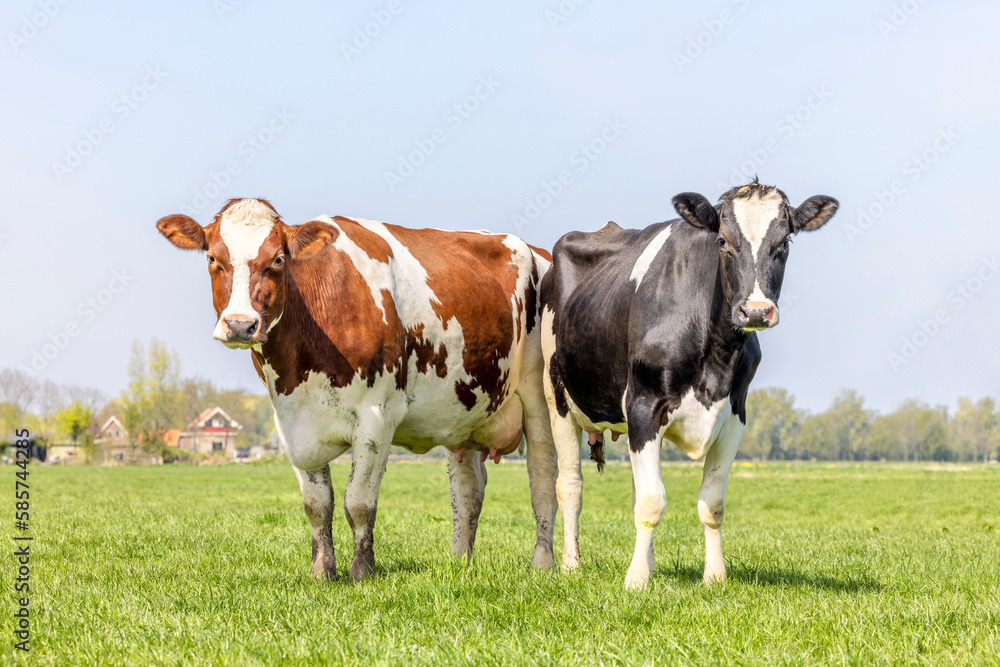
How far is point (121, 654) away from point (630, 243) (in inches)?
227

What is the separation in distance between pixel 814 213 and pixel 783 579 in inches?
112

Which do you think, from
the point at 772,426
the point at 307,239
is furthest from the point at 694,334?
the point at 772,426

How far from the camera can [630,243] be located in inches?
344

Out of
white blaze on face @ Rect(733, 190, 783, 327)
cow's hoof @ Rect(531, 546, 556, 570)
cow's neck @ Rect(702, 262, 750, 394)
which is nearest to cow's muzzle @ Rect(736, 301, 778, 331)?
white blaze on face @ Rect(733, 190, 783, 327)

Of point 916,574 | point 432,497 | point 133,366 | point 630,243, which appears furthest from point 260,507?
point 133,366

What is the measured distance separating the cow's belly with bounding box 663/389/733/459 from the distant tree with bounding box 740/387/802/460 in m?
145

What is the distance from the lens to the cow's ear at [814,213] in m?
6.64

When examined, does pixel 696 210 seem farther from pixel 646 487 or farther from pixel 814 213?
pixel 646 487

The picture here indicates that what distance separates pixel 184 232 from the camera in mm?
7016

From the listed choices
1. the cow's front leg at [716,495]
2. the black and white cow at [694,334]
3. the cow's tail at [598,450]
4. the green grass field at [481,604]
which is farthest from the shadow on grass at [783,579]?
the cow's tail at [598,450]

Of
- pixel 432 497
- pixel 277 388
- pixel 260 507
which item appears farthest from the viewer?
pixel 432 497

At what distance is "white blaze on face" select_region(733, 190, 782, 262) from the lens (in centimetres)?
632

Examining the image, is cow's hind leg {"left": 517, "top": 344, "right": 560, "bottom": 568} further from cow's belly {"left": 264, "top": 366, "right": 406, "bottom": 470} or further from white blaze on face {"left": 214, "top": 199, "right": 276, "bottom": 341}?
white blaze on face {"left": 214, "top": 199, "right": 276, "bottom": 341}

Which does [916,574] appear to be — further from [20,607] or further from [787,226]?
[20,607]
